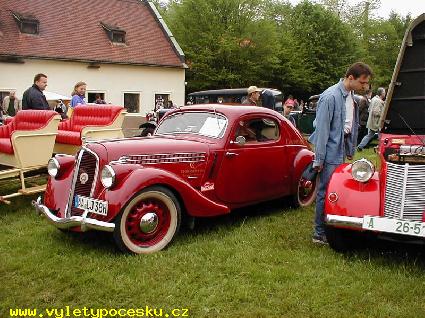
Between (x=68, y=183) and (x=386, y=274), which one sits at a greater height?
(x=68, y=183)

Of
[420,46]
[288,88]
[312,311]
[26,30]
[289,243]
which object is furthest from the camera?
[288,88]

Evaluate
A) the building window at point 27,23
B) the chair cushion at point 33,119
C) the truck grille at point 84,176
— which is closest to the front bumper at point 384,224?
the truck grille at point 84,176

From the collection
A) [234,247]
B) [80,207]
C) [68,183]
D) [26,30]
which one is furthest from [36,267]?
[26,30]

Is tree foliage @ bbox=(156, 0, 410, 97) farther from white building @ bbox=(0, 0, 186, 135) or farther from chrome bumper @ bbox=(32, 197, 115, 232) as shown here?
chrome bumper @ bbox=(32, 197, 115, 232)

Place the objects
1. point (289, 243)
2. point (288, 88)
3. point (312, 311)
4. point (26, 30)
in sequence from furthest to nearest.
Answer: point (288, 88) → point (26, 30) → point (289, 243) → point (312, 311)

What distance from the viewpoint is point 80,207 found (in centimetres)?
468

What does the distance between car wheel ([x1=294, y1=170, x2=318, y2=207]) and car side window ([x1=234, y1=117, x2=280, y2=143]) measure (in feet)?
2.74

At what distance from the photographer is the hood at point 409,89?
184 inches

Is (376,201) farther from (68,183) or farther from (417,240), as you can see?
(68,183)

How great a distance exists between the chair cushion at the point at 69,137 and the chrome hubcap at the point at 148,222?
10.0 ft

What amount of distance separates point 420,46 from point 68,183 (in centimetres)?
389

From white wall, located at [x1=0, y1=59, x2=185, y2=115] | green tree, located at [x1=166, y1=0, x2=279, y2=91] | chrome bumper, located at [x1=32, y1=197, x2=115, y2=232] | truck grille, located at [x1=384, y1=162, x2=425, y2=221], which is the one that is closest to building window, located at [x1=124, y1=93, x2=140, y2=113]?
white wall, located at [x1=0, y1=59, x2=185, y2=115]

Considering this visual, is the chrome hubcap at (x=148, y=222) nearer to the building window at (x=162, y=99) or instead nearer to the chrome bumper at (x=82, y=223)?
the chrome bumper at (x=82, y=223)

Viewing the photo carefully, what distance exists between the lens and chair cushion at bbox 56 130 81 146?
7.31 metres
